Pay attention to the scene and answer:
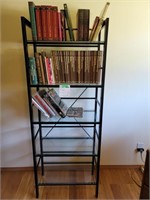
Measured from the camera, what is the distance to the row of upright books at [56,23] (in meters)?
1.37

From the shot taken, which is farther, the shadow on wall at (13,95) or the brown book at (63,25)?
the shadow on wall at (13,95)

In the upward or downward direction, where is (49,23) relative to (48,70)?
upward

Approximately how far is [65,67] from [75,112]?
0.52 metres

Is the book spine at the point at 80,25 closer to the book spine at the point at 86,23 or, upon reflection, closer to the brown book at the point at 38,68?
the book spine at the point at 86,23

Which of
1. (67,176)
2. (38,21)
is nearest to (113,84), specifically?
(38,21)

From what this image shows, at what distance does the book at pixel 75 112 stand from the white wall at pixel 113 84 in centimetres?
30

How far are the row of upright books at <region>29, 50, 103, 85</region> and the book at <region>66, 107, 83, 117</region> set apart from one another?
1.26ft

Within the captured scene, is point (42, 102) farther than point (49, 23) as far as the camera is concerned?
Yes

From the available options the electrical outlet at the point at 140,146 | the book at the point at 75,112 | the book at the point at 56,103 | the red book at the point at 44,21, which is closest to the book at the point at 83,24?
the red book at the point at 44,21

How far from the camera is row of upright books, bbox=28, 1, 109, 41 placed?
1.37 metres

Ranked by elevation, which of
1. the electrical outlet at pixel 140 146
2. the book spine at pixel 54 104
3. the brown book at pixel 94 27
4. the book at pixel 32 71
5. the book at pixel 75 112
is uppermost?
the brown book at pixel 94 27

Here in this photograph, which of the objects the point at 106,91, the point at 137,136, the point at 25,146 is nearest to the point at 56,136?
the point at 25,146

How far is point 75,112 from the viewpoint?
185cm

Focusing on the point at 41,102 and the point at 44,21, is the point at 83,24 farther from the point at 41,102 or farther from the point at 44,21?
the point at 41,102
